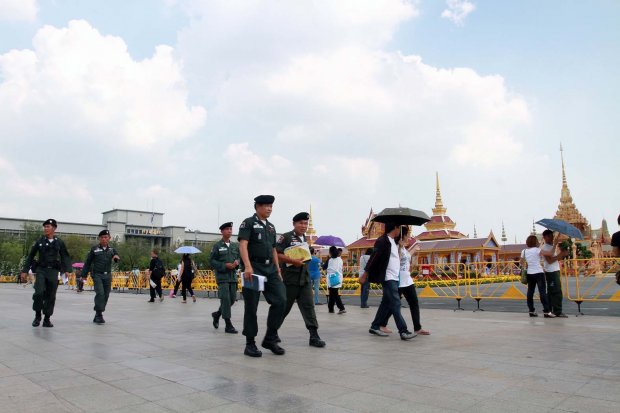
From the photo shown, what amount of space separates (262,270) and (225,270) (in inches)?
122

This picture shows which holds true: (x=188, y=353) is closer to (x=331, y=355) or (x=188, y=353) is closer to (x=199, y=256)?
(x=331, y=355)

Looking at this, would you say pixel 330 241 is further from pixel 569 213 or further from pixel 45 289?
pixel 569 213

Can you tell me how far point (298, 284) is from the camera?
6.33m

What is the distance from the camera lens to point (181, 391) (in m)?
3.90

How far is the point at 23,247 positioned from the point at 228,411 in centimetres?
7591

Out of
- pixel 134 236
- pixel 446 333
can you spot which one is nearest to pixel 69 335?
pixel 446 333

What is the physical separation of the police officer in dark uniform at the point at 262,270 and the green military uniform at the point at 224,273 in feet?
8.59

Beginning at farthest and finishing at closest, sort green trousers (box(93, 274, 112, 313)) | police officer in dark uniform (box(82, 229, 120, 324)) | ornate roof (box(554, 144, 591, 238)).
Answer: ornate roof (box(554, 144, 591, 238)) < police officer in dark uniform (box(82, 229, 120, 324)) < green trousers (box(93, 274, 112, 313))

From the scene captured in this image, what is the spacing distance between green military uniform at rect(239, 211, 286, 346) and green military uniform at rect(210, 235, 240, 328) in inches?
103

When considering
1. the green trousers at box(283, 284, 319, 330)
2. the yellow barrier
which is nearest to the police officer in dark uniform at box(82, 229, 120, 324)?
the green trousers at box(283, 284, 319, 330)

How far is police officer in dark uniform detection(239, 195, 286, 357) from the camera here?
560cm

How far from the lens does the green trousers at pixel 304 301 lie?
6242 millimetres

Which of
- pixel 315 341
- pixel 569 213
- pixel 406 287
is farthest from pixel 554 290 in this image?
pixel 569 213

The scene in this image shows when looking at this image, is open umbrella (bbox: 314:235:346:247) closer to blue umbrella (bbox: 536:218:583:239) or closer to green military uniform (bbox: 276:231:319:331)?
blue umbrella (bbox: 536:218:583:239)
